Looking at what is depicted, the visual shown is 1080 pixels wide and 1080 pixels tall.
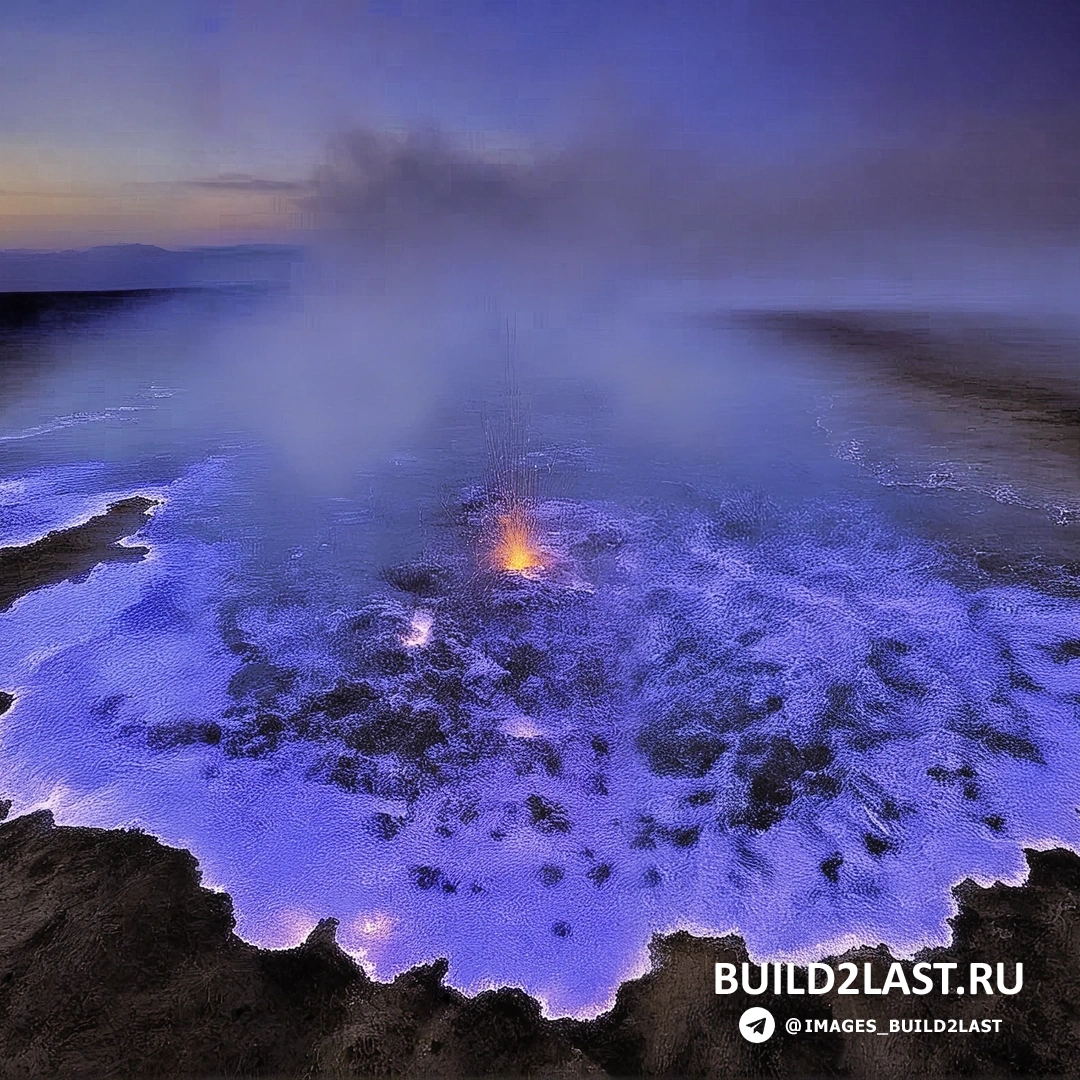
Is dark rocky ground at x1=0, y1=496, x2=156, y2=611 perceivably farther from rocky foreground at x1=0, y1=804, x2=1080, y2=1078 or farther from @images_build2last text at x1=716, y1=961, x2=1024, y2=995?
@images_build2last text at x1=716, y1=961, x2=1024, y2=995

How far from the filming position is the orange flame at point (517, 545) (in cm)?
1368

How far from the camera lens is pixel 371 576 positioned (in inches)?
523

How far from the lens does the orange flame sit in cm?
1368

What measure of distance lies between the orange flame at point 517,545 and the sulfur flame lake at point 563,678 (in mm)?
139

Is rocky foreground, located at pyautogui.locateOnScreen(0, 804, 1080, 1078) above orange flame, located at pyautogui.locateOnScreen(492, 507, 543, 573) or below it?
below

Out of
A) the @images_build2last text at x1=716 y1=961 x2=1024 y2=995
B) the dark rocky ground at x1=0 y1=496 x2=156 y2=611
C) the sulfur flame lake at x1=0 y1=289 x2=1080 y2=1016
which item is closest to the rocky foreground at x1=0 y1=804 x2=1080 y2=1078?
the @images_build2last text at x1=716 y1=961 x2=1024 y2=995

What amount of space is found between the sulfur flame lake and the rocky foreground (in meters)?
→ 0.33

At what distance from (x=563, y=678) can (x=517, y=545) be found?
178 inches

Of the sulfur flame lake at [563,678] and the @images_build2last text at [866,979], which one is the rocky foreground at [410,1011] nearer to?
the @images_build2last text at [866,979]

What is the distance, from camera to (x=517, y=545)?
569 inches

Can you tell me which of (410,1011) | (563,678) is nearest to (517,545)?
(563,678)

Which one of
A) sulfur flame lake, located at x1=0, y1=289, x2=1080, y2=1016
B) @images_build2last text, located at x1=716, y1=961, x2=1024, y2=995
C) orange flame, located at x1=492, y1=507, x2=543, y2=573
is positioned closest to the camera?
@images_build2last text, located at x1=716, y1=961, x2=1024, y2=995

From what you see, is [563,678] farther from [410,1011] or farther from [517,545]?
[410,1011]

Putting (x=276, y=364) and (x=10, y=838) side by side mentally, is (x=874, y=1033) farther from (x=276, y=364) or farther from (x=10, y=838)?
(x=276, y=364)
